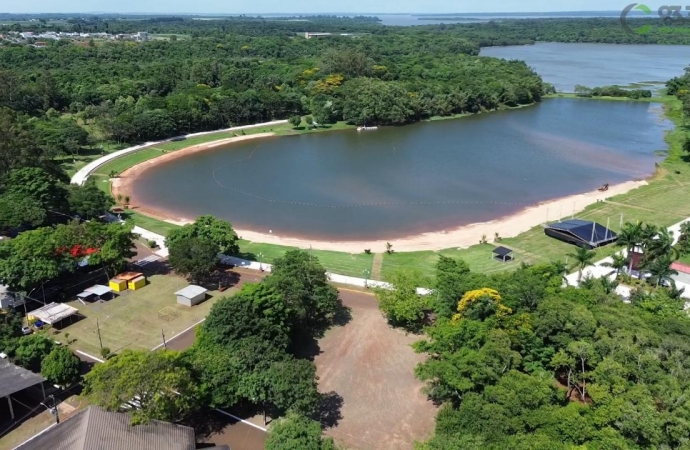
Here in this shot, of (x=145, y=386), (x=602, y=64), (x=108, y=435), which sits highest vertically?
(x=602, y=64)

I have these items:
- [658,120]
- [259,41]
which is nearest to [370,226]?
[658,120]

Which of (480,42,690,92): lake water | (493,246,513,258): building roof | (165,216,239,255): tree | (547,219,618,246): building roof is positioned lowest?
(493,246,513,258): building roof

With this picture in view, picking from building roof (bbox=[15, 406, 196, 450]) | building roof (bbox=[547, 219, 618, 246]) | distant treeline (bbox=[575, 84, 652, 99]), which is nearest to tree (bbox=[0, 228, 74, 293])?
building roof (bbox=[15, 406, 196, 450])

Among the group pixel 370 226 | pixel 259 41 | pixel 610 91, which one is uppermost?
pixel 259 41

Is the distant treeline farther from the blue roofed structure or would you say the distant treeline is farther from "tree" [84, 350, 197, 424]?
"tree" [84, 350, 197, 424]

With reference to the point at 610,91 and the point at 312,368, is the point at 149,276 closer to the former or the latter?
the point at 312,368

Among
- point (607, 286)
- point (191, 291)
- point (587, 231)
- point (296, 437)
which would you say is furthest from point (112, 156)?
point (607, 286)

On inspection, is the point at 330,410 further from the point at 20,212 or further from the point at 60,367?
the point at 20,212
